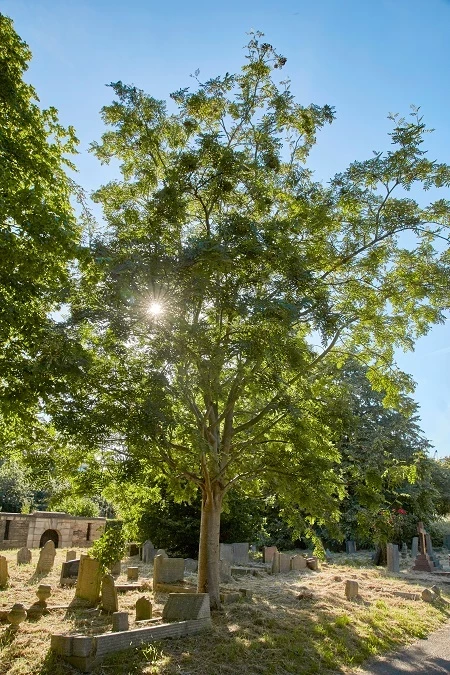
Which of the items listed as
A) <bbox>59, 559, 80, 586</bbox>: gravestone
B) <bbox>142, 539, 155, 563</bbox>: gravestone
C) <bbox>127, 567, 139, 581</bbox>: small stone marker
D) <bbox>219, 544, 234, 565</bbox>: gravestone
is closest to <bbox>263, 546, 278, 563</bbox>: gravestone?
<bbox>219, 544, 234, 565</bbox>: gravestone

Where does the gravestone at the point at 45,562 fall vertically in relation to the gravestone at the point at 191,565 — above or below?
above

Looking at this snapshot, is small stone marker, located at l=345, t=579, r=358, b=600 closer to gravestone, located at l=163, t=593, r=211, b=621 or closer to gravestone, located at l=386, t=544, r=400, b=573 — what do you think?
gravestone, located at l=163, t=593, r=211, b=621

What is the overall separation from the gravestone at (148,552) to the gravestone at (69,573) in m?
5.52

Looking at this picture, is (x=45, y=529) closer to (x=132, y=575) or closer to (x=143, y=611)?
(x=132, y=575)

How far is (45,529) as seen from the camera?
73.9 feet

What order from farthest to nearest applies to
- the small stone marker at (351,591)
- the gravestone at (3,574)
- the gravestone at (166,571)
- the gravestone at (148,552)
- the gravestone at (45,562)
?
1. the gravestone at (148,552)
2. the gravestone at (45,562)
3. the small stone marker at (351,591)
4. the gravestone at (166,571)
5. the gravestone at (3,574)

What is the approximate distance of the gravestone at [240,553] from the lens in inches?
772

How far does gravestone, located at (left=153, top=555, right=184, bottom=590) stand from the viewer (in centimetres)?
1267

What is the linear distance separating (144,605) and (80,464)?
3.22m

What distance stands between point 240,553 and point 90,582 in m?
10.3

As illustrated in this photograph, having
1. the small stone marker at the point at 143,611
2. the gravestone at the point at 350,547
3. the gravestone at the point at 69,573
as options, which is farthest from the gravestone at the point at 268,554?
the small stone marker at the point at 143,611

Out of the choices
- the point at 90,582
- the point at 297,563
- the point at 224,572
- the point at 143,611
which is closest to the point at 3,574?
the point at 90,582

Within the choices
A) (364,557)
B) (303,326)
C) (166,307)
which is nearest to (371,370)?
(303,326)

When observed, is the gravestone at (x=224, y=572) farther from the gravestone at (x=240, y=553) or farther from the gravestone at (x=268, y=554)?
the gravestone at (x=268, y=554)
